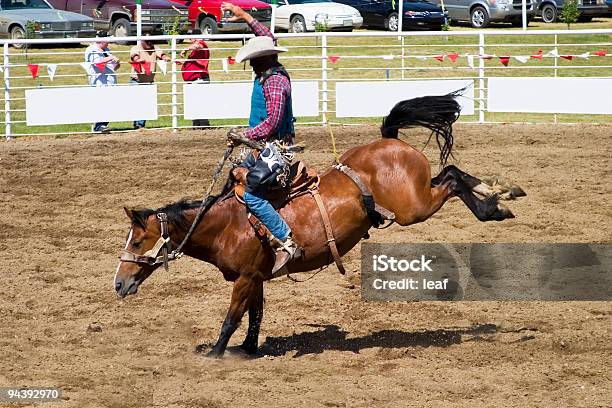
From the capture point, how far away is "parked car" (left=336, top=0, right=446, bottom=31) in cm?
2641

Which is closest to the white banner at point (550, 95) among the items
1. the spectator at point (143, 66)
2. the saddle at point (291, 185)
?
the spectator at point (143, 66)

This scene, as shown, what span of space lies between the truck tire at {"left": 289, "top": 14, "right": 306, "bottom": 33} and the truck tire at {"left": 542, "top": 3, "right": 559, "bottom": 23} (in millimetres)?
7906

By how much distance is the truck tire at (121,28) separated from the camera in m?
24.8

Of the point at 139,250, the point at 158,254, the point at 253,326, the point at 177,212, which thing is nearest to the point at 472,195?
the point at 253,326

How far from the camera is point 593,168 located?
39.8 ft

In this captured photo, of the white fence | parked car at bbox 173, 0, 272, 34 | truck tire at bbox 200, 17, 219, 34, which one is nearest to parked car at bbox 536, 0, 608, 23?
parked car at bbox 173, 0, 272, 34

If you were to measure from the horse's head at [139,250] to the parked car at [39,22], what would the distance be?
673 inches

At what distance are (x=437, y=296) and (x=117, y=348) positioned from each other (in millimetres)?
2539

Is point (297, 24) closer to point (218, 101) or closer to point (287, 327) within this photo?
point (218, 101)

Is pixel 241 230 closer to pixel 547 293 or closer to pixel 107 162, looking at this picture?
pixel 547 293

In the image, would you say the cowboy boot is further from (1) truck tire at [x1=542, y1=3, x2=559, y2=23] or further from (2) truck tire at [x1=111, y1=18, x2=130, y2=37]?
(1) truck tire at [x1=542, y1=3, x2=559, y2=23]

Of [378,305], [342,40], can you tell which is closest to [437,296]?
[378,305]

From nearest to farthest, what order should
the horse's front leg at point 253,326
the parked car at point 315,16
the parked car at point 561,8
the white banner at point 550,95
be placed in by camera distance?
the horse's front leg at point 253,326 → the white banner at point 550,95 → the parked car at point 315,16 → the parked car at point 561,8
